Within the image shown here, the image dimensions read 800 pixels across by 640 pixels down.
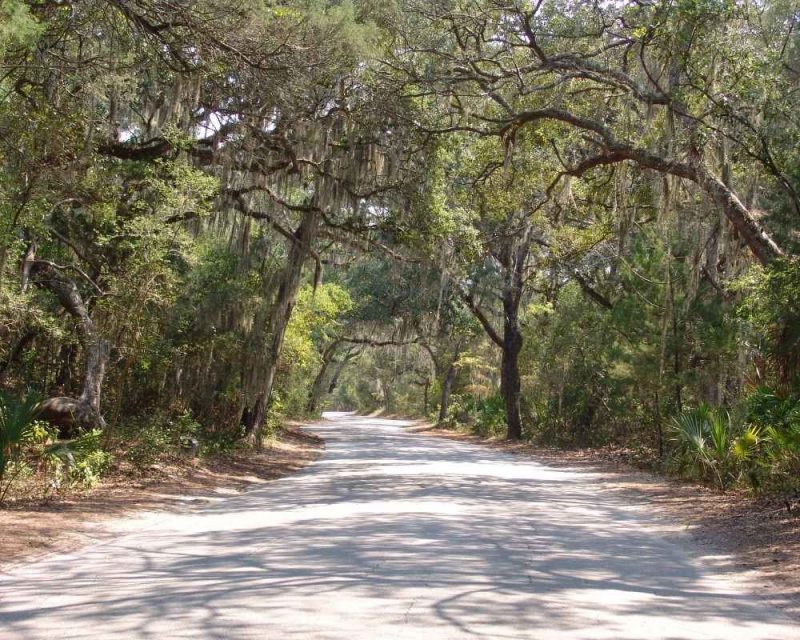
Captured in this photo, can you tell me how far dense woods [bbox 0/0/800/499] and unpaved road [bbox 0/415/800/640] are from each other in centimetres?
299

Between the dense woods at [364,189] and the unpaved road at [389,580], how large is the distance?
2.99 metres

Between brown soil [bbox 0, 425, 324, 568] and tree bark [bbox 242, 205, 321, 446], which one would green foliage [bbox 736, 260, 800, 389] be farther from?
tree bark [bbox 242, 205, 321, 446]

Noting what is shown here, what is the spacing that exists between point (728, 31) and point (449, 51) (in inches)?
191

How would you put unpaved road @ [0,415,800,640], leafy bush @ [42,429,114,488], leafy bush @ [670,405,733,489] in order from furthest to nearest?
leafy bush @ [670,405,733,489] → leafy bush @ [42,429,114,488] → unpaved road @ [0,415,800,640]

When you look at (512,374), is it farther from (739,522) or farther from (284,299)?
(739,522)

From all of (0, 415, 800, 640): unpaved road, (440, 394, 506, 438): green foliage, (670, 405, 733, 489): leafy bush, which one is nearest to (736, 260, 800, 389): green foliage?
(670, 405, 733, 489): leafy bush

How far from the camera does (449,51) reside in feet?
48.8

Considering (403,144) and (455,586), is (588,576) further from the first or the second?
(403,144)

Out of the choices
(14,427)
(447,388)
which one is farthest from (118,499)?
(447,388)

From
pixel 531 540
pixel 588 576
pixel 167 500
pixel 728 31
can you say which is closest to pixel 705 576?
pixel 588 576

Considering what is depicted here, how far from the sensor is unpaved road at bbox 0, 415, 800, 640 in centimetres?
489

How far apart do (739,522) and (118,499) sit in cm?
781

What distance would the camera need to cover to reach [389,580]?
19.9 feet

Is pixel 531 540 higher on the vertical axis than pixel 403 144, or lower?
lower
